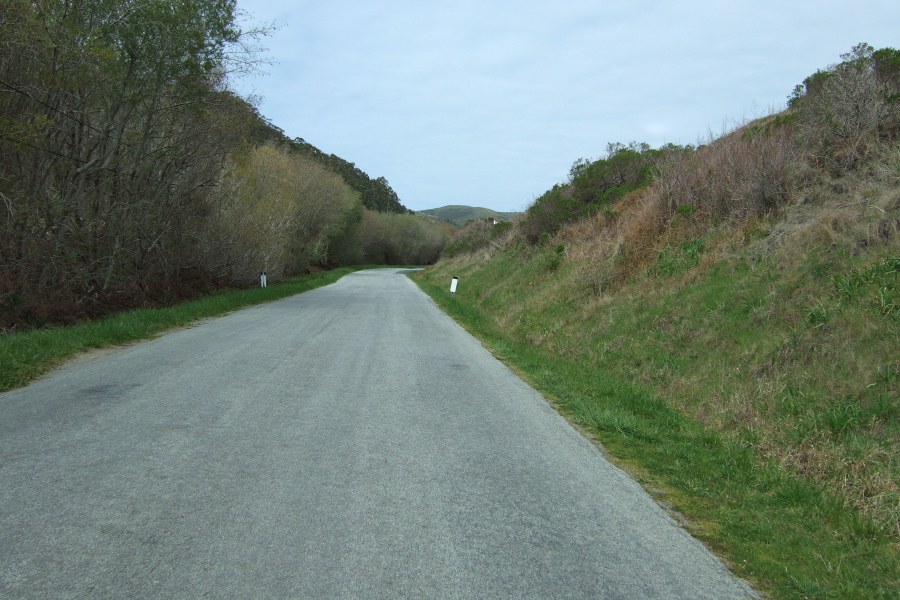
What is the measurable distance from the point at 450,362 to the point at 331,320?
558 cm

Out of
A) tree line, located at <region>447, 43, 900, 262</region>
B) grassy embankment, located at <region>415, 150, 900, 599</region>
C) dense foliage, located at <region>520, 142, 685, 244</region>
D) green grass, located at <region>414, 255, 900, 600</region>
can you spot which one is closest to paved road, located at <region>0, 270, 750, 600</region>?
green grass, located at <region>414, 255, 900, 600</region>

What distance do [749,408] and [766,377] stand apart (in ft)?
2.12

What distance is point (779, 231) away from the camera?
9445 mm

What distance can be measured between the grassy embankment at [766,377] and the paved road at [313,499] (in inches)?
24.8

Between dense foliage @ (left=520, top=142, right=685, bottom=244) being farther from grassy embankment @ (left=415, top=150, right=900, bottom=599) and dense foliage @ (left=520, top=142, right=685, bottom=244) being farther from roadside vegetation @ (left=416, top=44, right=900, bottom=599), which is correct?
grassy embankment @ (left=415, top=150, right=900, bottom=599)

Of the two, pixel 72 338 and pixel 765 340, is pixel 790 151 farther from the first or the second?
pixel 72 338

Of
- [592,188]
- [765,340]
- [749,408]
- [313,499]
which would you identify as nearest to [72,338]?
[313,499]

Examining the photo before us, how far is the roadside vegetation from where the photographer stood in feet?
13.8

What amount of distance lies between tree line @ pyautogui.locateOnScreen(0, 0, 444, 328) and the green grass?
1028cm

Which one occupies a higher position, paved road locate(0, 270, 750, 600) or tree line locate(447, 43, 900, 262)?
tree line locate(447, 43, 900, 262)

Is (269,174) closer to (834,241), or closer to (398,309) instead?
(398,309)

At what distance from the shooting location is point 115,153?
1504 cm

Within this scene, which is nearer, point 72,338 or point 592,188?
point 72,338

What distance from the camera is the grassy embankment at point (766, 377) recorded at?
13.1 feet
